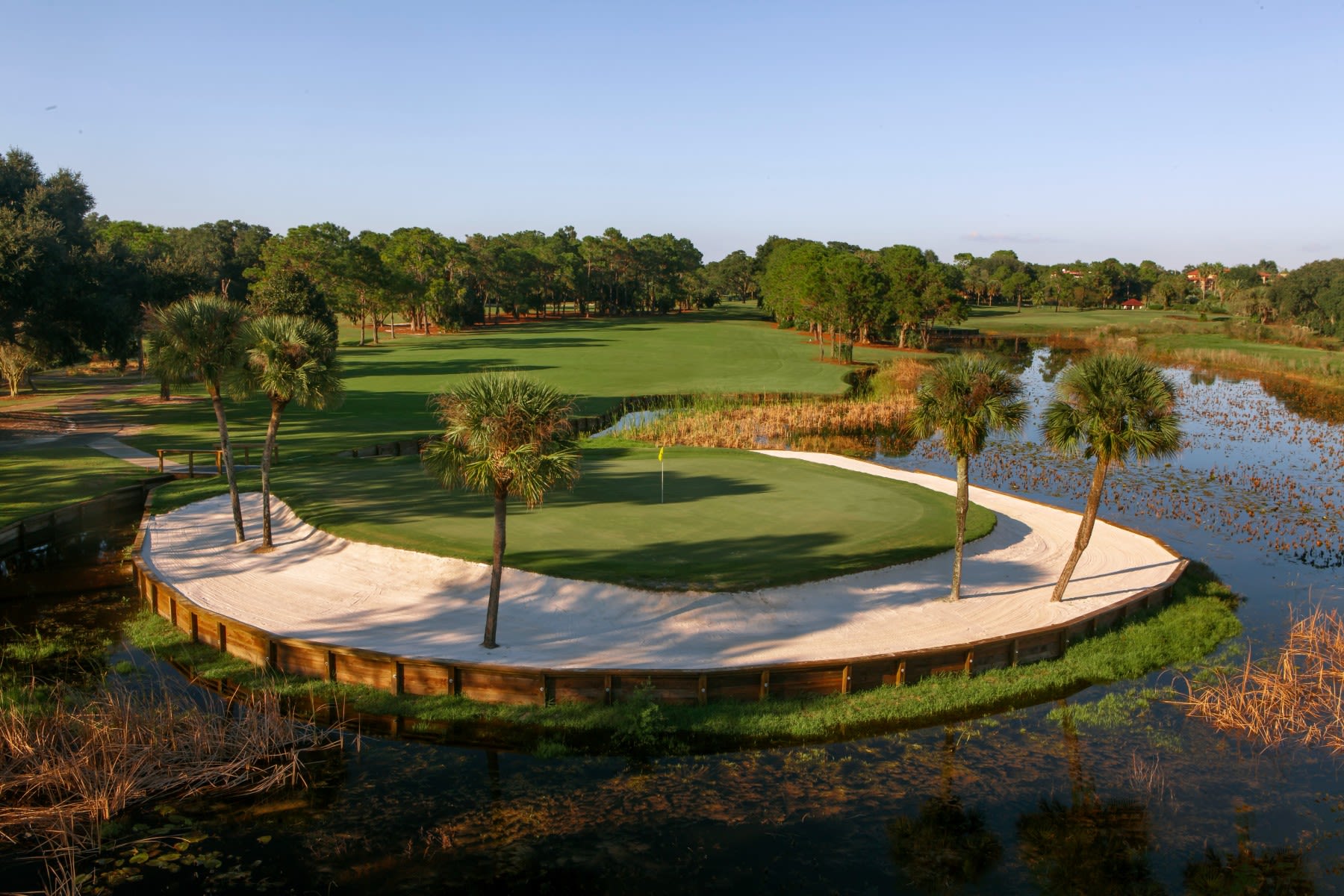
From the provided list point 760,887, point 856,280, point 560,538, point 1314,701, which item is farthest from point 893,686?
point 856,280

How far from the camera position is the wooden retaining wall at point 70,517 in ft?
96.1

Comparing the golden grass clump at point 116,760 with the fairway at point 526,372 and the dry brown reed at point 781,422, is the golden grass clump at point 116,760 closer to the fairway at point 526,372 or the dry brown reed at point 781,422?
the fairway at point 526,372

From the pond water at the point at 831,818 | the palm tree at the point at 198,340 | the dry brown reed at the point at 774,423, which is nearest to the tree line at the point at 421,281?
the palm tree at the point at 198,340

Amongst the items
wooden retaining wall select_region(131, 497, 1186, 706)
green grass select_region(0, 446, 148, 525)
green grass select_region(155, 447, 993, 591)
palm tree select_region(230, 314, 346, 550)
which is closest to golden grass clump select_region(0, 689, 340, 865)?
wooden retaining wall select_region(131, 497, 1186, 706)

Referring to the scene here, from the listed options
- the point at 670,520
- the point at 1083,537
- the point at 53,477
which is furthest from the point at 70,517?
the point at 1083,537

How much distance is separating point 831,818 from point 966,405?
11275 mm

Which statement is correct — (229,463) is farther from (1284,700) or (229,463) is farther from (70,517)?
(1284,700)

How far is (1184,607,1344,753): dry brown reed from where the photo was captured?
17562mm

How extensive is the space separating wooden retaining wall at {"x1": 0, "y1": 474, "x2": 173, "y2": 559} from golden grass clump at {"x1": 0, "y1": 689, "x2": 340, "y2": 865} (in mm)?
14925

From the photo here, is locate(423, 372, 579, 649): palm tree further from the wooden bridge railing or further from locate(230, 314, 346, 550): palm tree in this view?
the wooden bridge railing

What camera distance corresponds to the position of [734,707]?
59.1 feet

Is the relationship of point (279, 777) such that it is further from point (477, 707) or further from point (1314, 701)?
point (1314, 701)

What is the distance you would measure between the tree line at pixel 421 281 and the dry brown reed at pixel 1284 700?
91.7ft

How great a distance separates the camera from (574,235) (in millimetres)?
182875
